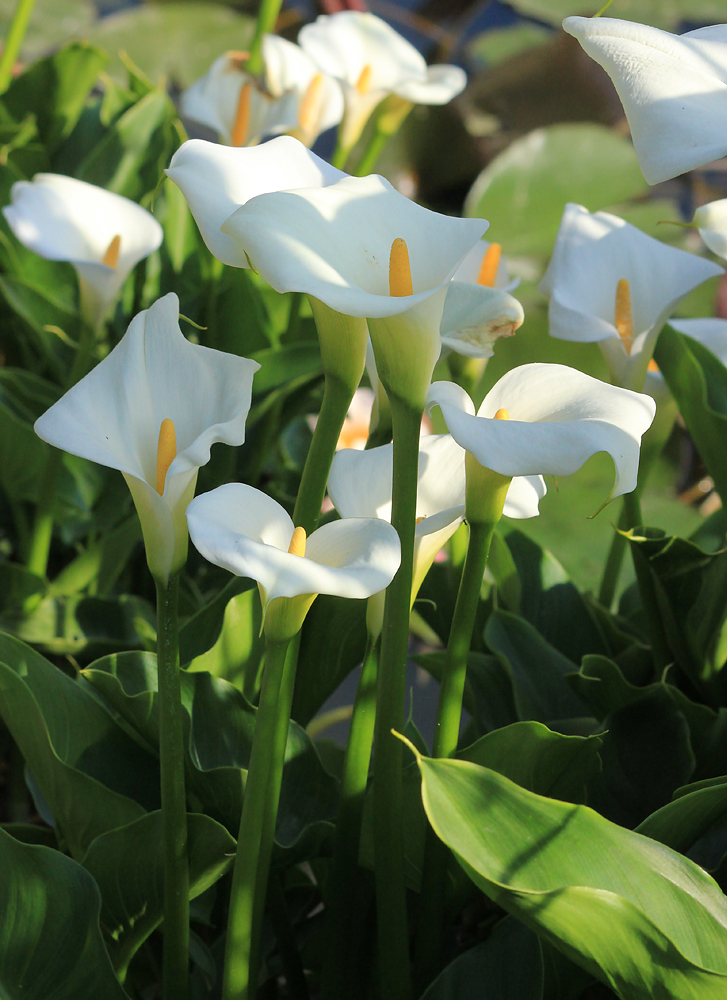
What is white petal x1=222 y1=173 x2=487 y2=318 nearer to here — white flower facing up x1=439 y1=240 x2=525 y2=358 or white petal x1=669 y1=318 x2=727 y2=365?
white flower facing up x1=439 y1=240 x2=525 y2=358

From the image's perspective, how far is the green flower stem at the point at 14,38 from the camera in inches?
24.1

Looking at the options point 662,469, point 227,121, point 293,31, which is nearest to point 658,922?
point 227,121

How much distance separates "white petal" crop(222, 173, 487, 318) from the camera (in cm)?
18

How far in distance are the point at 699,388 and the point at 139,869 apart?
0.96ft

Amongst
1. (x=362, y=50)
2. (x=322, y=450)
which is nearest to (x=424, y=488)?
(x=322, y=450)

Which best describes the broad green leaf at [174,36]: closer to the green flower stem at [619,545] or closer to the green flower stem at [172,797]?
the green flower stem at [619,545]

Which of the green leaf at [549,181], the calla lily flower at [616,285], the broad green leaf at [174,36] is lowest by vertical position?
the green leaf at [549,181]

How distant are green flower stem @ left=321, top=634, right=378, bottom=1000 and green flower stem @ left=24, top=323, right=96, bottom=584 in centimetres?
27

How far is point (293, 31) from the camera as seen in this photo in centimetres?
148

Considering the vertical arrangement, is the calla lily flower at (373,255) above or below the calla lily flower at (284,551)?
above

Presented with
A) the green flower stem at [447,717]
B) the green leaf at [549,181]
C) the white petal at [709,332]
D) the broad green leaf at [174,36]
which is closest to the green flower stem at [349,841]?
the green flower stem at [447,717]

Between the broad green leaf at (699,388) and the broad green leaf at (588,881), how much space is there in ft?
0.69

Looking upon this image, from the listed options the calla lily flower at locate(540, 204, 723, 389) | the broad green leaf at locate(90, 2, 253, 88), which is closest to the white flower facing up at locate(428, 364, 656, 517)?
the calla lily flower at locate(540, 204, 723, 389)

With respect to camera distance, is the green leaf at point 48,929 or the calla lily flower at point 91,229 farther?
the calla lily flower at point 91,229
